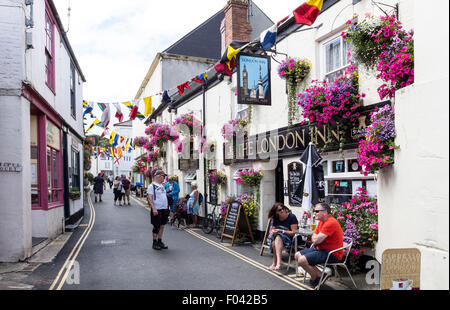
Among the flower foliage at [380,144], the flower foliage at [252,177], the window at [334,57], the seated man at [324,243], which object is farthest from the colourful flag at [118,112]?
the flower foliage at [380,144]

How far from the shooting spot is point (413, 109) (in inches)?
176

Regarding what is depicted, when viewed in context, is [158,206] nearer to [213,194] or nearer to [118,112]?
[213,194]

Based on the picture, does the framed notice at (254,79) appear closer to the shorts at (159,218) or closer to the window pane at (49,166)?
the shorts at (159,218)

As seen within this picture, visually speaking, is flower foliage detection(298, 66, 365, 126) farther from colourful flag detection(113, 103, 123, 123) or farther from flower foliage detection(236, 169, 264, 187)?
colourful flag detection(113, 103, 123, 123)

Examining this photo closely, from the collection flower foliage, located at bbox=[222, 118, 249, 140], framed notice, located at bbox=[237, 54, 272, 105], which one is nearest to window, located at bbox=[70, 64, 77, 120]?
flower foliage, located at bbox=[222, 118, 249, 140]

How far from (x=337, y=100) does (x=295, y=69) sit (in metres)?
2.16

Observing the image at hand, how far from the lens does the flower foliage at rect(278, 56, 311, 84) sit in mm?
8758

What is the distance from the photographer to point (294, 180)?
914cm

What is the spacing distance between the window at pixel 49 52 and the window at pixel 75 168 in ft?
17.5

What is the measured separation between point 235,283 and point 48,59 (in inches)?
370

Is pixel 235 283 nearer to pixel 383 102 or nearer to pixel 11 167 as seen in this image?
pixel 383 102

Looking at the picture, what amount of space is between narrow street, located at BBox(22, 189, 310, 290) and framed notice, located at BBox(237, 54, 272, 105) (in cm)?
391

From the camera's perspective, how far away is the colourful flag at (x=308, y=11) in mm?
7266

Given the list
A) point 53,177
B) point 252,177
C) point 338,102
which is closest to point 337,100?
point 338,102
